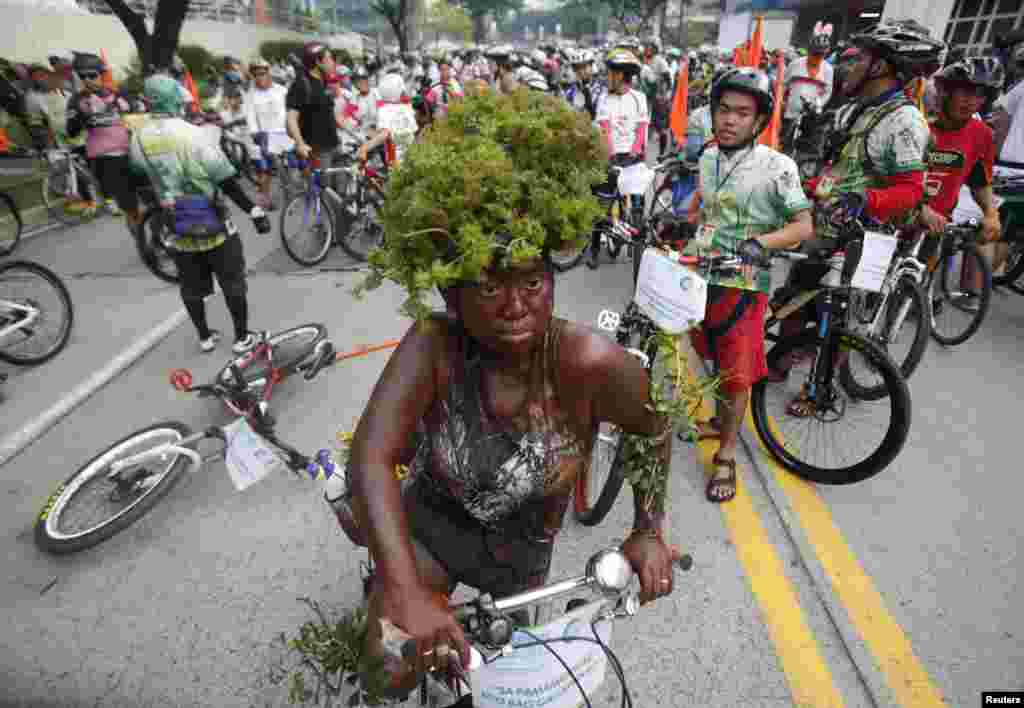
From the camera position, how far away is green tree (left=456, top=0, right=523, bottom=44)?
6856cm

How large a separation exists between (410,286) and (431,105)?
30.1 feet

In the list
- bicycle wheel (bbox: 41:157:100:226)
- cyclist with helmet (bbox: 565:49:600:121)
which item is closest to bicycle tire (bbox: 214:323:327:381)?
bicycle wheel (bbox: 41:157:100:226)

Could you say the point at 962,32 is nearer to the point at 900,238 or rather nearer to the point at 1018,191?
the point at 1018,191

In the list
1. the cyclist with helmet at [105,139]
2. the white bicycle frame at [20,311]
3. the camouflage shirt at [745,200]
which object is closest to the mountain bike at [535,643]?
the camouflage shirt at [745,200]

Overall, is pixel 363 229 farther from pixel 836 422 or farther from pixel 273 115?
pixel 836 422

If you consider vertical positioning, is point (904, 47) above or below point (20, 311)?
above

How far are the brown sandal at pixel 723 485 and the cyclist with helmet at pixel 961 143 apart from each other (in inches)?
92.4

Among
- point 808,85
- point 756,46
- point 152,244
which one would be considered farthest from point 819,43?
point 152,244

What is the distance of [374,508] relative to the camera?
1.38m

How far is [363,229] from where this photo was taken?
741cm

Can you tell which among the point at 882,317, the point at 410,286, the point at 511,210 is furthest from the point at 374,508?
the point at 882,317

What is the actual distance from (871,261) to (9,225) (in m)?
9.99

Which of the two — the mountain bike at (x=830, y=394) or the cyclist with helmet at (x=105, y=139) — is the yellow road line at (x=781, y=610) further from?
the cyclist with helmet at (x=105, y=139)

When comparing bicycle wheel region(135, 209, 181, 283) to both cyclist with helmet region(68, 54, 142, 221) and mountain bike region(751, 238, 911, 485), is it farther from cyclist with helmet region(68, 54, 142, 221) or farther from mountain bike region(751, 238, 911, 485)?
mountain bike region(751, 238, 911, 485)
